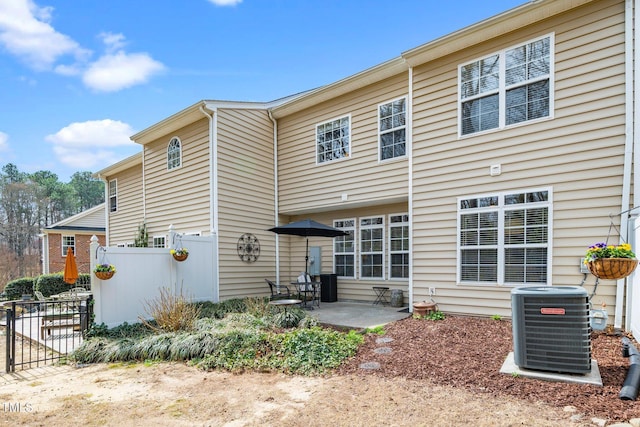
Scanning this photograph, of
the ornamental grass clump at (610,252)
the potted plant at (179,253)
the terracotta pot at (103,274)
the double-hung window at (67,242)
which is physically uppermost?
the ornamental grass clump at (610,252)

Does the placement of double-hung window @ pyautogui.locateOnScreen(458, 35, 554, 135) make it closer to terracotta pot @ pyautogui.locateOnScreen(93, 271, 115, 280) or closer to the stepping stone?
the stepping stone

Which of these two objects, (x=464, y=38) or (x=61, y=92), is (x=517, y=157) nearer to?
(x=464, y=38)

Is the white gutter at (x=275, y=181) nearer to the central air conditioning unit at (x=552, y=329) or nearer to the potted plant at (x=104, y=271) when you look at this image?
the potted plant at (x=104, y=271)

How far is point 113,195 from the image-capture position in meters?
14.6

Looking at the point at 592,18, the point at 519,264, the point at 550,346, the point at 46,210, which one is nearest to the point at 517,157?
the point at 519,264

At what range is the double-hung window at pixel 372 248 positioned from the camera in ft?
30.3

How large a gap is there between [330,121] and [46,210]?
33.1 m

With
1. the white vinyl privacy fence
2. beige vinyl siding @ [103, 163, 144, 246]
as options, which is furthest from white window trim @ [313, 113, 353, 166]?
beige vinyl siding @ [103, 163, 144, 246]

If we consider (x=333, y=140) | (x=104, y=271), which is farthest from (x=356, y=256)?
(x=104, y=271)

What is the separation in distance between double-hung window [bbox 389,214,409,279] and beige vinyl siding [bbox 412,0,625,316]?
123 cm

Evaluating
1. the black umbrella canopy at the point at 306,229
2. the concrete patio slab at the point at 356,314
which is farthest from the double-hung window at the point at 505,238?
the black umbrella canopy at the point at 306,229

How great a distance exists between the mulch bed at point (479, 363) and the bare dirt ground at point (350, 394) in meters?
0.01

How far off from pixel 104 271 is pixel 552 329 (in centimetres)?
710

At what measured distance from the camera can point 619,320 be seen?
17.5 ft
